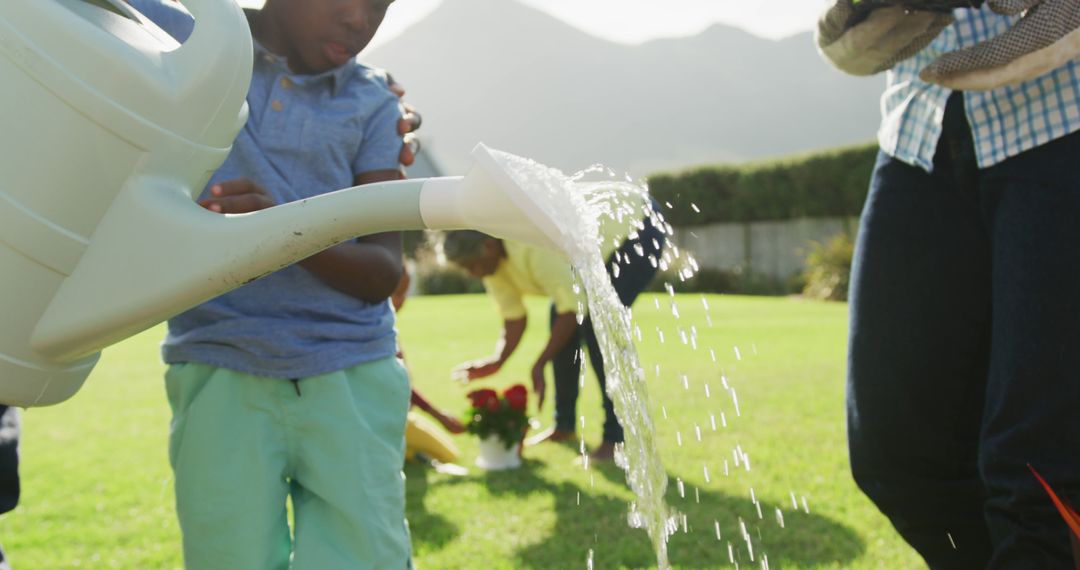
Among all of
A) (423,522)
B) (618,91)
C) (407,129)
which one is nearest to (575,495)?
(423,522)

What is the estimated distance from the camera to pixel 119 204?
1189 mm

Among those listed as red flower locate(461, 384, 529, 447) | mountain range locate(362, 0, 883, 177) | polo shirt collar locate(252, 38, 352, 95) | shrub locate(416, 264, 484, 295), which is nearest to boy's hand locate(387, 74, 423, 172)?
polo shirt collar locate(252, 38, 352, 95)

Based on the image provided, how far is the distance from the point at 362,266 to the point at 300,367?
0.72ft

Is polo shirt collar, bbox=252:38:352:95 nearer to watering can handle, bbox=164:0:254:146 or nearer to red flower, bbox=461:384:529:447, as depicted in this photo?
watering can handle, bbox=164:0:254:146

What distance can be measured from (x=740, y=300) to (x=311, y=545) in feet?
56.2

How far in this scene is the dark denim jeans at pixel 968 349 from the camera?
5.76 ft

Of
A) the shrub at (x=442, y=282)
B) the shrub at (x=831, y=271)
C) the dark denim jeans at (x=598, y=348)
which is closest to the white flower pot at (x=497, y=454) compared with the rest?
the dark denim jeans at (x=598, y=348)

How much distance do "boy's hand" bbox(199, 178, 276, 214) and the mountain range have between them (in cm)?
5209

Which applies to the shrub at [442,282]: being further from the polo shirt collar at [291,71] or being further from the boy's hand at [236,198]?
the boy's hand at [236,198]

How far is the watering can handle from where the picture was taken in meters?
1.20

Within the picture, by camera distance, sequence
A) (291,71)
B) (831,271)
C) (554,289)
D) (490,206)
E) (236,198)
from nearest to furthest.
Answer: (490,206)
(236,198)
(291,71)
(554,289)
(831,271)

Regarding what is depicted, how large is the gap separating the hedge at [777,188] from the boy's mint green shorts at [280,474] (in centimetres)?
1818

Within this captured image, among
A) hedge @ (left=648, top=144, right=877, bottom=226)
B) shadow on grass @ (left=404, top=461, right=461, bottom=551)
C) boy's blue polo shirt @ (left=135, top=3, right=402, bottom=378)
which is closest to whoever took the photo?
boy's blue polo shirt @ (left=135, top=3, right=402, bottom=378)

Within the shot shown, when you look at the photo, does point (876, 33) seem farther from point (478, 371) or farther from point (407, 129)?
point (478, 371)
